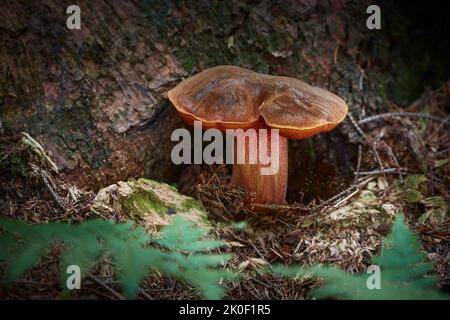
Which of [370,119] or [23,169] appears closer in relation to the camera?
[23,169]

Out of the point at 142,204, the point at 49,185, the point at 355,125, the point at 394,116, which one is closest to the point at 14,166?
the point at 49,185

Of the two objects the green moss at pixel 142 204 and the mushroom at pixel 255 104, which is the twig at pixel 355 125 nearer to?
the mushroom at pixel 255 104

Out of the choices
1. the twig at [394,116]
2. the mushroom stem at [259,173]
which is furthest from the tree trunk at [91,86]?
the twig at [394,116]

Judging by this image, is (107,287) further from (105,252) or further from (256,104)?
(256,104)
